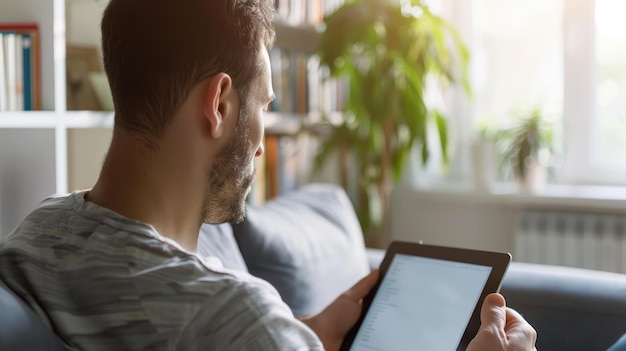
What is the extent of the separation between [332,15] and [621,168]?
4.17 feet

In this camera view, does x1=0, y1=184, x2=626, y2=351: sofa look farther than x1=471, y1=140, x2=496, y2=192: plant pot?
No

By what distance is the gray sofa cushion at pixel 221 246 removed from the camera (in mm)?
1525

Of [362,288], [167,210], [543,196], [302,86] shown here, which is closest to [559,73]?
[543,196]

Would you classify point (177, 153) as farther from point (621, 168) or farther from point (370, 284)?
point (621, 168)

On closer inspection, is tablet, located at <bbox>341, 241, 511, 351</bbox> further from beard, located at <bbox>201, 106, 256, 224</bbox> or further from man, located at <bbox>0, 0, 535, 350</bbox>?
beard, located at <bbox>201, 106, 256, 224</bbox>

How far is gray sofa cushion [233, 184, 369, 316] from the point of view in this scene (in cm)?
167

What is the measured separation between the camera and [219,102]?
36.4 inches

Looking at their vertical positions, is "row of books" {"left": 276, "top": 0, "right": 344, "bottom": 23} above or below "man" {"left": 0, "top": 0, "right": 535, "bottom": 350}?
above

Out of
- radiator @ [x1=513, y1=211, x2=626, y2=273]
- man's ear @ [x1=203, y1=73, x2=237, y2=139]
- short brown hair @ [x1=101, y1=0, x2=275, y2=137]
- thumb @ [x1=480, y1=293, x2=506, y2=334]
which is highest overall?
short brown hair @ [x1=101, y1=0, x2=275, y2=137]

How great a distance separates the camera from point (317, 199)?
80.9 inches

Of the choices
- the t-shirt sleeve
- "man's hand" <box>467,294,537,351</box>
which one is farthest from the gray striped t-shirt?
"man's hand" <box>467,294,537,351</box>

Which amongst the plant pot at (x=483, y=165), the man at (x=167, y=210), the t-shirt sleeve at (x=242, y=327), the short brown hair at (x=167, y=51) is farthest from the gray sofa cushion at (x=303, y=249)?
the plant pot at (x=483, y=165)

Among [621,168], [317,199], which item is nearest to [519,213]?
[621,168]

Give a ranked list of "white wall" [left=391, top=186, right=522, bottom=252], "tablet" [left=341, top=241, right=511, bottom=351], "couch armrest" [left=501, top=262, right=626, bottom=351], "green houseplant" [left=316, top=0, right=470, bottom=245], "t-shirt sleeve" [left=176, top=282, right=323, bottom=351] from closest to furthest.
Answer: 1. "t-shirt sleeve" [left=176, top=282, right=323, bottom=351]
2. "tablet" [left=341, top=241, right=511, bottom=351]
3. "couch armrest" [left=501, top=262, right=626, bottom=351]
4. "green houseplant" [left=316, top=0, right=470, bottom=245]
5. "white wall" [left=391, top=186, right=522, bottom=252]
